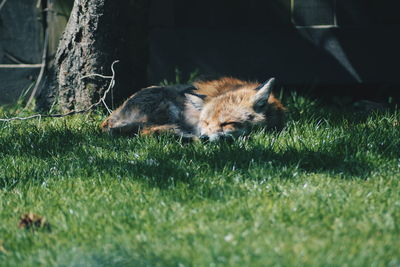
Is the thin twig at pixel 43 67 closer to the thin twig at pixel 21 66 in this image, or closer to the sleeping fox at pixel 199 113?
the thin twig at pixel 21 66

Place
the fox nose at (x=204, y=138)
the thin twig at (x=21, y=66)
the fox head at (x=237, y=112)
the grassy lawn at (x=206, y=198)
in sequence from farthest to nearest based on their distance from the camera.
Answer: the thin twig at (x=21, y=66) → the fox head at (x=237, y=112) → the fox nose at (x=204, y=138) → the grassy lawn at (x=206, y=198)

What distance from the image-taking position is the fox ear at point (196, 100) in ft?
18.7

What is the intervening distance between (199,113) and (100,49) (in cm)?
157

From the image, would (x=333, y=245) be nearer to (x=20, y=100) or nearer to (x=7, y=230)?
(x=7, y=230)

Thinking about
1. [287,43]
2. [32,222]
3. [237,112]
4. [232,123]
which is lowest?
[32,222]

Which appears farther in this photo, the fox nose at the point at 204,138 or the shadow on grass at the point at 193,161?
the fox nose at the point at 204,138

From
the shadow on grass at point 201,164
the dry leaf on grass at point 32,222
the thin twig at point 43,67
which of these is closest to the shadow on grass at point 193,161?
the shadow on grass at point 201,164

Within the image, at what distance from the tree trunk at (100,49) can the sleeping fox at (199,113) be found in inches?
34.9

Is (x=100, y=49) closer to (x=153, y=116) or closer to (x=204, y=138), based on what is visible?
(x=153, y=116)

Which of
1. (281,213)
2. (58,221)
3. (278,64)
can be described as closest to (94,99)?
(278,64)

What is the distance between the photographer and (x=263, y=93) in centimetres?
539

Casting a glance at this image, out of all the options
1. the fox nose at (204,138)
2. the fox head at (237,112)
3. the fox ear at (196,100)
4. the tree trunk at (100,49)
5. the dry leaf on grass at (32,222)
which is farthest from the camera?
the tree trunk at (100,49)

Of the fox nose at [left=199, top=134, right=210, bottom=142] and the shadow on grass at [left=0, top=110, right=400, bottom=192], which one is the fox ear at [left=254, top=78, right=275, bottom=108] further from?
the shadow on grass at [left=0, top=110, right=400, bottom=192]

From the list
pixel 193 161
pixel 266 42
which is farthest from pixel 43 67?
pixel 193 161
